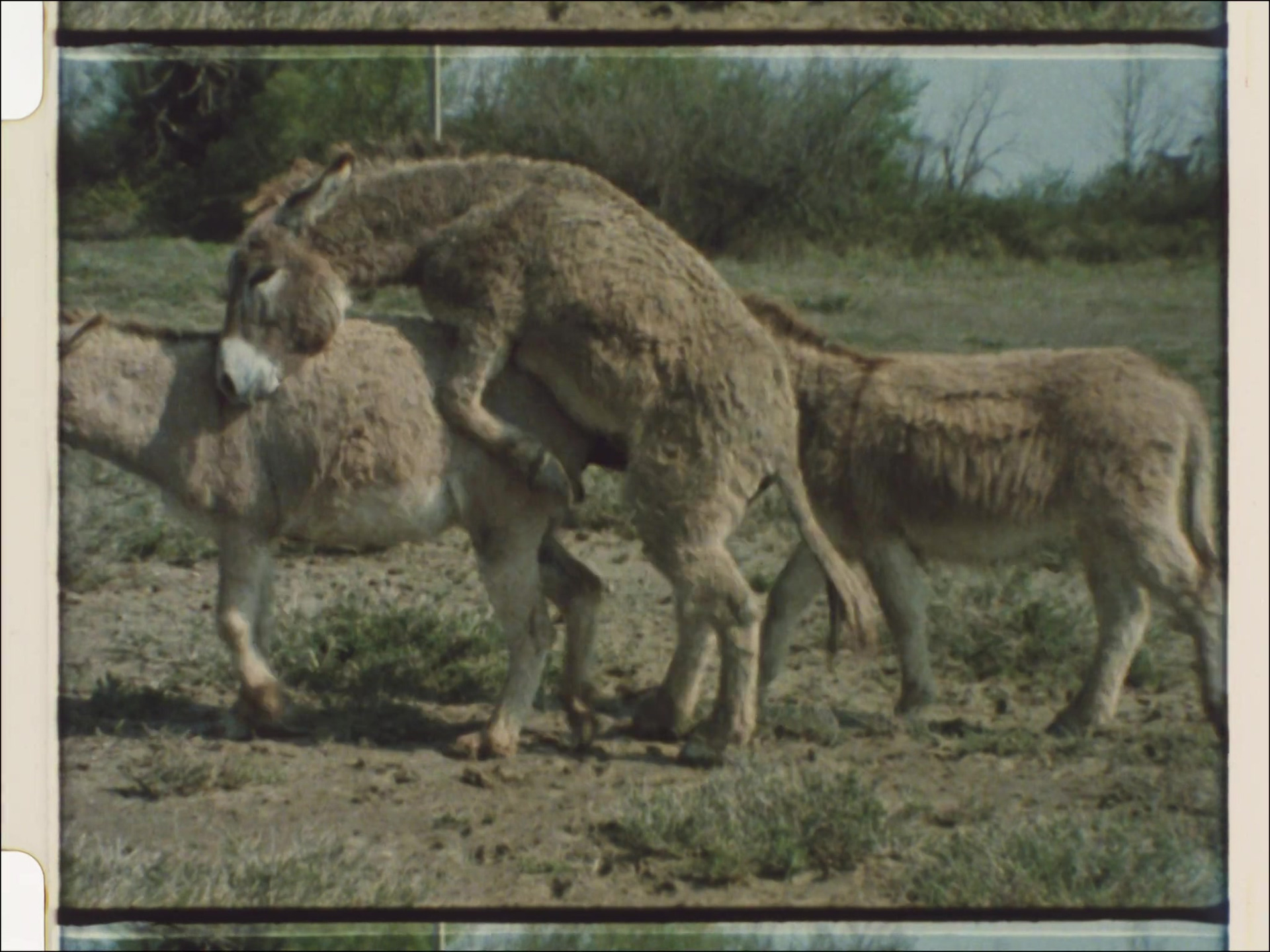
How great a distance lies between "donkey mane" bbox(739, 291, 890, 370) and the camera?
655 centimetres

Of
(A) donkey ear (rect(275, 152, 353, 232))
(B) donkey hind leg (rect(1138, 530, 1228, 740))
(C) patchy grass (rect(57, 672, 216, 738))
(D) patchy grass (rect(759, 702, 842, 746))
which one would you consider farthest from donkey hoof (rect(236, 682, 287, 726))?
(B) donkey hind leg (rect(1138, 530, 1228, 740))

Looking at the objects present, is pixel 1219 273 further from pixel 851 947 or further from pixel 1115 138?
pixel 851 947

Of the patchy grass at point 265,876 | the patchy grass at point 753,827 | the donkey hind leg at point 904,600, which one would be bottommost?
the patchy grass at point 265,876

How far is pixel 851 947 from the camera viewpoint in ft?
20.4

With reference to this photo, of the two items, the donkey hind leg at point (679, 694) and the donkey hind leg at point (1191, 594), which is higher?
the donkey hind leg at point (1191, 594)

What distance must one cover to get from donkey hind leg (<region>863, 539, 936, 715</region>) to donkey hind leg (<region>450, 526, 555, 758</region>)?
1.15 meters

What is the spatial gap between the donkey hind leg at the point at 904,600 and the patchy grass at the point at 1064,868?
2.06 ft

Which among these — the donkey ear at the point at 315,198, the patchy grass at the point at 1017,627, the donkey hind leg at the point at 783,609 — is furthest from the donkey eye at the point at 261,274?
the patchy grass at the point at 1017,627

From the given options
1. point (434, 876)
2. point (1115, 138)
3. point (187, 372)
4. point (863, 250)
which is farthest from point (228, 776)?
point (1115, 138)

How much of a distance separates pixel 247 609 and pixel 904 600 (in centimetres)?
225

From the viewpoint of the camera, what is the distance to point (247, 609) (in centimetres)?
627

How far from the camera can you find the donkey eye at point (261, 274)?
620 cm

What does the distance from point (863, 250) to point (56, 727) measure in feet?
11.1

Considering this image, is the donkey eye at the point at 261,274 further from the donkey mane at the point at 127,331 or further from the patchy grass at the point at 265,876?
the patchy grass at the point at 265,876
